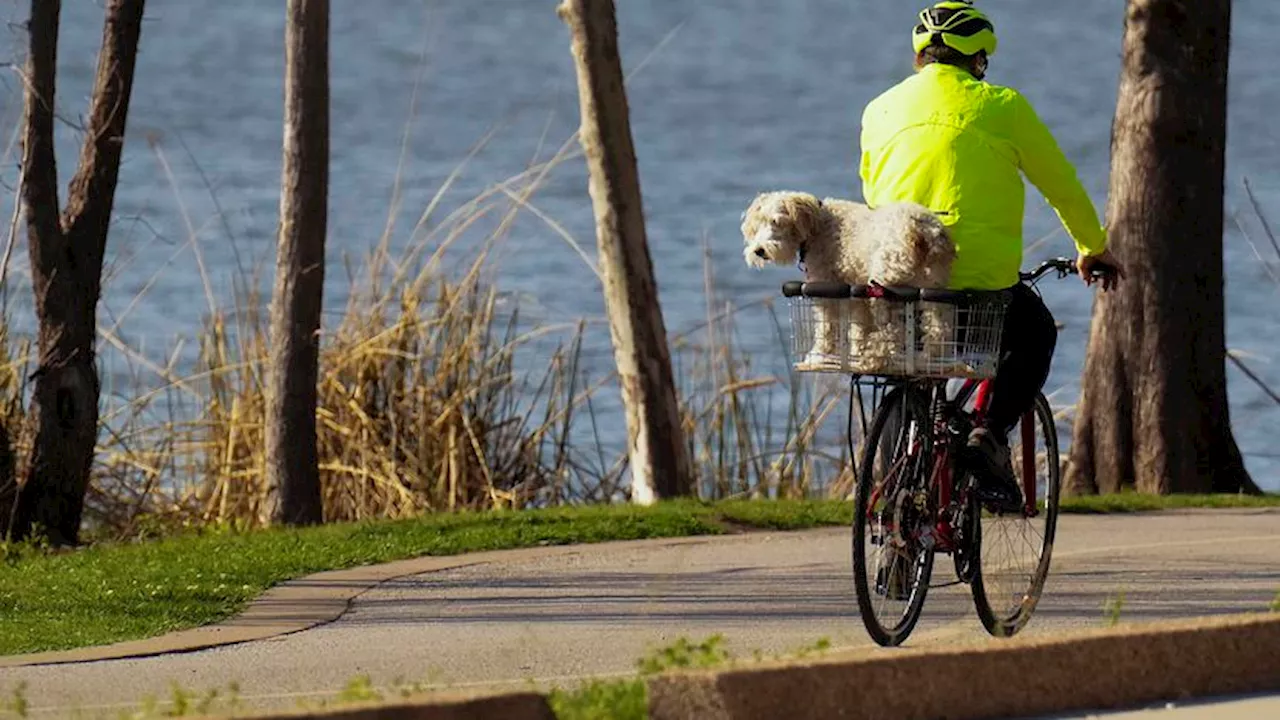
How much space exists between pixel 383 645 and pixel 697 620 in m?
1.04

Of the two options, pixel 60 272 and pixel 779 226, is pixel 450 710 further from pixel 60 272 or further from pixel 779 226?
pixel 60 272

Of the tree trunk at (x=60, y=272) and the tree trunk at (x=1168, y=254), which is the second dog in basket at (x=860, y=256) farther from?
the tree trunk at (x=1168, y=254)

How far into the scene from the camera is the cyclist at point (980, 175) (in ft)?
26.8

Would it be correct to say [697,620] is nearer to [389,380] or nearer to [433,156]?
[389,380]

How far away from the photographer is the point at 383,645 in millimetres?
8680

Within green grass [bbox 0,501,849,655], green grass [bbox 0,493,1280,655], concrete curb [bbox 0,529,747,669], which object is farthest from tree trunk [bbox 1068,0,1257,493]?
concrete curb [bbox 0,529,747,669]

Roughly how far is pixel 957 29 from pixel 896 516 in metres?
1.40

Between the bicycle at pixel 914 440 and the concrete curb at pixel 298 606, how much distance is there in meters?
1.91

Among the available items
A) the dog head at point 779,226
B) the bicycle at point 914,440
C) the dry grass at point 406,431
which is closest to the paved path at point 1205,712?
the bicycle at point 914,440

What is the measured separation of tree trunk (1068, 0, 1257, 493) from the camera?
12977 millimetres

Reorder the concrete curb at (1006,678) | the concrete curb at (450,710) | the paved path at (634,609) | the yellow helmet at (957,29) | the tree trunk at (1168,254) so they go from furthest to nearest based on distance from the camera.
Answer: the tree trunk at (1168,254) → the yellow helmet at (957,29) → the paved path at (634,609) → the concrete curb at (1006,678) → the concrete curb at (450,710)

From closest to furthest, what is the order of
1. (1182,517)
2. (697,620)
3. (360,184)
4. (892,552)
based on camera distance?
(892,552)
(697,620)
(1182,517)
(360,184)

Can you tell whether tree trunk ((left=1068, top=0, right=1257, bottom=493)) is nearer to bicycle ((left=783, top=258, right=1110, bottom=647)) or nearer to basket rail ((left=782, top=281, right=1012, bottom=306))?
bicycle ((left=783, top=258, right=1110, bottom=647))

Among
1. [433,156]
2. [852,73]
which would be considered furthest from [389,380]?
[852,73]
